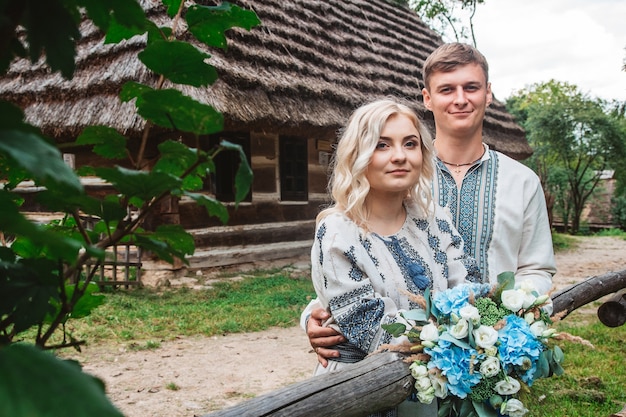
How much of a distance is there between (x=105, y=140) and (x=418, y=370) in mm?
1176

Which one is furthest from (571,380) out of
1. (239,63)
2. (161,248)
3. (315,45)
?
(315,45)

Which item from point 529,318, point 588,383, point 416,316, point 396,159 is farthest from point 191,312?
point 529,318

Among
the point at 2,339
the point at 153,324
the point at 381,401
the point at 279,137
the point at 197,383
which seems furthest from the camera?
the point at 279,137

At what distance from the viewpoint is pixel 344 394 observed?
1.41 metres

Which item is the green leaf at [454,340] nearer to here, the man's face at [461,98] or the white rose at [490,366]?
the white rose at [490,366]

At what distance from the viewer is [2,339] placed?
21.7 inches

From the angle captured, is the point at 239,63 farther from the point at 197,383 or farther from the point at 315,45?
the point at 197,383

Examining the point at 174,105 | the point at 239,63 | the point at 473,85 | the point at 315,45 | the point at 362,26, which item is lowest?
the point at 174,105

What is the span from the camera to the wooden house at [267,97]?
23.0ft

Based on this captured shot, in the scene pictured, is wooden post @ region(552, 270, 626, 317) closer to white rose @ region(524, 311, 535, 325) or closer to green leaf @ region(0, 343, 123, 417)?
white rose @ region(524, 311, 535, 325)

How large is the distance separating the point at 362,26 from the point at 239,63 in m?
4.58

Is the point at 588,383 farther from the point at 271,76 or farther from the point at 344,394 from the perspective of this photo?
the point at 271,76

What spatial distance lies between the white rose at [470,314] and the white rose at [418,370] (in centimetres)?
19

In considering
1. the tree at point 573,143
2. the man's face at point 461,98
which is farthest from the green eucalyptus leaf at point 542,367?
the tree at point 573,143
